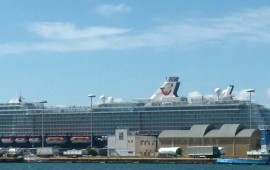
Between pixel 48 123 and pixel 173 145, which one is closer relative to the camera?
pixel 173 145

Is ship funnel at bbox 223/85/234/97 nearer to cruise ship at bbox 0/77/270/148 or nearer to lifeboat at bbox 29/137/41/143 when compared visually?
cruise ship at bbox 0/77/270/148

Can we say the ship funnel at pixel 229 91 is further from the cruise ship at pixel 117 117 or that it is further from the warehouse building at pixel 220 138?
the warehouse building at pixel 220 138

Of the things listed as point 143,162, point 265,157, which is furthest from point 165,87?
point 265,157

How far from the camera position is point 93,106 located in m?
168

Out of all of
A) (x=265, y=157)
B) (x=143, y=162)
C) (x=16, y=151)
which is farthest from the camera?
(x=16, y=151)

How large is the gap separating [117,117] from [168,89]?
13.0m

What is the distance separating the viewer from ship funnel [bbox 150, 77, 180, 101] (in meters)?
168

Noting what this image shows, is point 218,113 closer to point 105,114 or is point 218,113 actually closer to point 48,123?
point 105,114

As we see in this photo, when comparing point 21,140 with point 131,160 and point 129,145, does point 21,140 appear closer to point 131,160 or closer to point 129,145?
point 129,145

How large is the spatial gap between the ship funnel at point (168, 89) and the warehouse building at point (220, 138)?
31688 mm

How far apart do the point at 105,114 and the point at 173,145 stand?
111 feet

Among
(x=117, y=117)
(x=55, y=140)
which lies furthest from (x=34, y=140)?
(x=117, y=117)

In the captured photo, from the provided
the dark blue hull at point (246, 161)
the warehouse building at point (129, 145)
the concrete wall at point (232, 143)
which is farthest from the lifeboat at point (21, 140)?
the dark blue hull at point (246, 161)

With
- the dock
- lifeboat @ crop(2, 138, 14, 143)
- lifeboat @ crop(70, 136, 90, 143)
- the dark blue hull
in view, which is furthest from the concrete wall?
lifeboat @ crop(2, 138, 14, 143)
